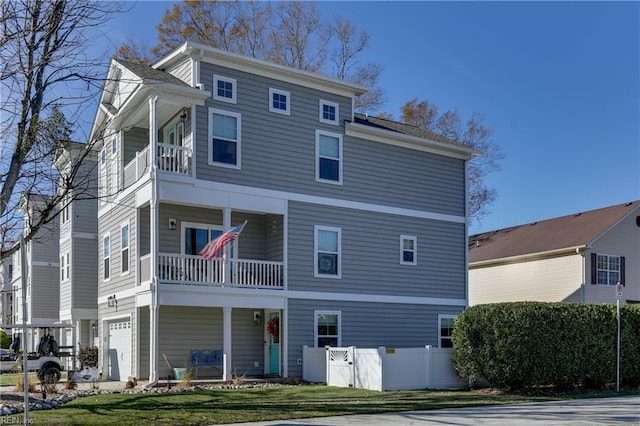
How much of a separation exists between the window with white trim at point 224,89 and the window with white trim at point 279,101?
138 cm

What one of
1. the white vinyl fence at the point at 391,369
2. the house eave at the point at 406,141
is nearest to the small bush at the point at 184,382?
the white vinyl fence at the point at 391,369

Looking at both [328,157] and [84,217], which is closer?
[328,157]

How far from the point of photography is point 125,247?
72.9 ft

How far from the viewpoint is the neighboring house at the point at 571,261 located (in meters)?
30.5

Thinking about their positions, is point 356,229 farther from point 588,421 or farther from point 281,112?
point 588,421

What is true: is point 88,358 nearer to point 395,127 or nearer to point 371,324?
point 371,324

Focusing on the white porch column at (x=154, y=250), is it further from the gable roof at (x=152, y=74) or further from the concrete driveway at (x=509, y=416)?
the concrete driveway at (x=509, y=416)

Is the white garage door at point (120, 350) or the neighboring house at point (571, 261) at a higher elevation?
the neighboring house at point (571, 261)

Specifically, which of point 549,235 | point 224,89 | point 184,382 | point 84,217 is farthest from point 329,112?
point 549,235

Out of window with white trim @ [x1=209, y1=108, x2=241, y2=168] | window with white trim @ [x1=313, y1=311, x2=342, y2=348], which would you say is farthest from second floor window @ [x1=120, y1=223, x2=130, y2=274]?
window with white trim @ [x1=313, y1=311, x2=342, y2=348]

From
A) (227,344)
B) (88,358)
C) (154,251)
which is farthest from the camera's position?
(88,358)

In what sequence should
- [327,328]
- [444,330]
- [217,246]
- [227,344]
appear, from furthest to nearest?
[444,330] → [327,328] → [227,344] → [217,246]

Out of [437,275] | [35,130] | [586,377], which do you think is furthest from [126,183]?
[586,377]

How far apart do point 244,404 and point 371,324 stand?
926 cm
